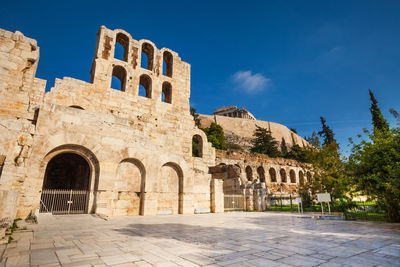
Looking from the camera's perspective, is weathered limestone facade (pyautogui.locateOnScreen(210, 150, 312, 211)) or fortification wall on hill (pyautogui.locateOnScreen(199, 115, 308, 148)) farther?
fortification wall on hill (pyautogui.locateOnScreen(199, 115, 308, 148))

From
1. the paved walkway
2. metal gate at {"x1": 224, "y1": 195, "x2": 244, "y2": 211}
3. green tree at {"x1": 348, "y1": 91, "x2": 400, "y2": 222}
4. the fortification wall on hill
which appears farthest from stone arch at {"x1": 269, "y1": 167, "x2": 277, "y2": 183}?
the paved walkway

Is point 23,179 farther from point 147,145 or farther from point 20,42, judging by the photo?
point 20,42

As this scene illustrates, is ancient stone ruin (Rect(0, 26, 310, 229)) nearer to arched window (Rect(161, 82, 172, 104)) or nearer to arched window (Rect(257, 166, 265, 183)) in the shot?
arched window (Rect(161, 82, 172, 104))

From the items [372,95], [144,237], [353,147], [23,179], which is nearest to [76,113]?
[23,179]

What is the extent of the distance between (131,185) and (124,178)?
560mm

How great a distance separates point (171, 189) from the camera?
13.7 m

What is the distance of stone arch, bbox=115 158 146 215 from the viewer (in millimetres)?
11625

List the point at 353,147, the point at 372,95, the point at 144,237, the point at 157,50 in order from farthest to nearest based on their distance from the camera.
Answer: the point at 372,95 < the point at 157,50 < the point at 353,147 < the point at 144,237

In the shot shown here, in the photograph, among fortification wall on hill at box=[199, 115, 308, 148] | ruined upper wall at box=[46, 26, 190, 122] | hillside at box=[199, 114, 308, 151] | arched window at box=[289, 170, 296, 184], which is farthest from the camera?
fortification wall on hill at box=[199, 115, 308, 148]

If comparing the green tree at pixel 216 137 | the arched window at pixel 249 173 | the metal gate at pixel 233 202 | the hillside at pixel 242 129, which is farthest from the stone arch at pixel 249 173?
the hillside at pixel 242 129

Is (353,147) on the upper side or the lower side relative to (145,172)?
upper

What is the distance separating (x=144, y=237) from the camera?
552cm

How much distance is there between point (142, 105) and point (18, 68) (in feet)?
23.4

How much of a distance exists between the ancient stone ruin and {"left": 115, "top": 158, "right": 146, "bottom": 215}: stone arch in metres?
0.05
